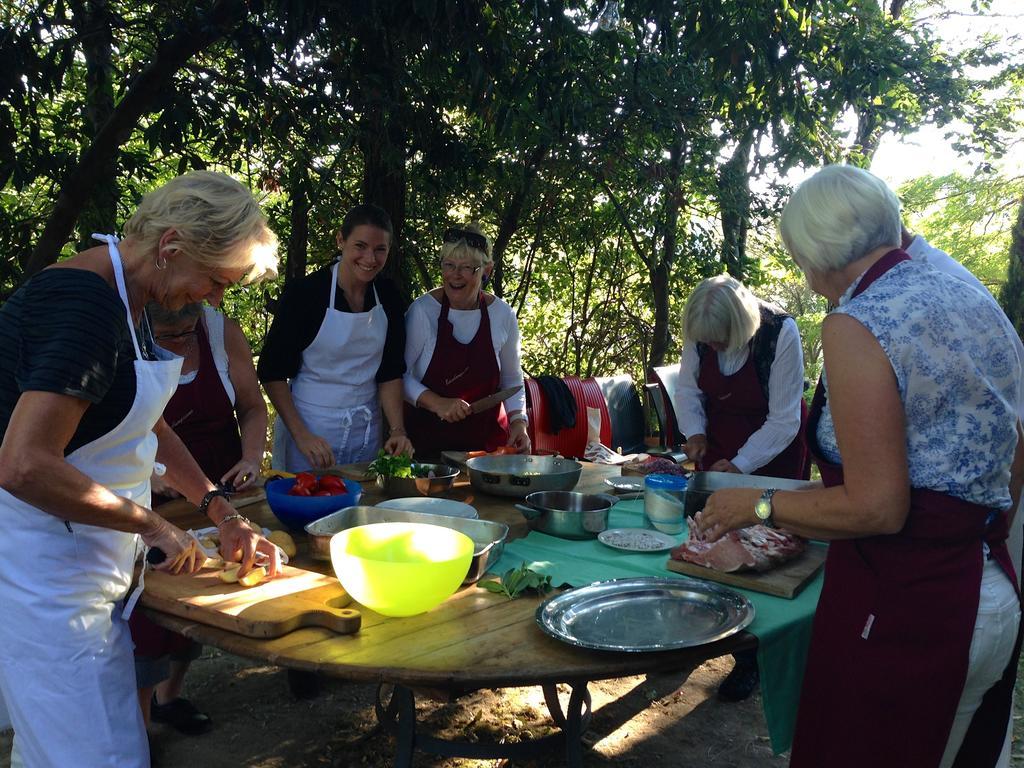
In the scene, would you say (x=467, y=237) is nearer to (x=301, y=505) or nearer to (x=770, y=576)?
(x=301, y=505)

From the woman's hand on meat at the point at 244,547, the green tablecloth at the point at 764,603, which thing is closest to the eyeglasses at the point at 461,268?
the green tablecloth at the point at 764,603

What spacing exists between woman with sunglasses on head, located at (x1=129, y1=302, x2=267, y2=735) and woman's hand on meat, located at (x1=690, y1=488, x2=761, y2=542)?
174 cm

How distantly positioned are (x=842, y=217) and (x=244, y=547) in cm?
155

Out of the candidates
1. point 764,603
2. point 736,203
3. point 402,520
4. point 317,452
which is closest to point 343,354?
point 317,452

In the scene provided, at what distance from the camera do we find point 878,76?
462cm

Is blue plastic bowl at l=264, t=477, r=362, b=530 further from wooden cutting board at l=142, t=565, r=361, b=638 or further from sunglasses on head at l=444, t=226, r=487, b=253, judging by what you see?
sunglasses on head at l=444, t=226, r=487, b=253

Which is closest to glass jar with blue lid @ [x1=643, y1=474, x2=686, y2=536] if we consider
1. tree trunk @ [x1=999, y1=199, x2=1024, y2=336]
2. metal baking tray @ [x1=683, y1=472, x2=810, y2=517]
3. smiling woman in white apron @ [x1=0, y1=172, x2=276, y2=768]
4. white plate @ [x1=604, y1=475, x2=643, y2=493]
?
metal baking tray @ [x1=683, y1=472, x2=810, y2=517]

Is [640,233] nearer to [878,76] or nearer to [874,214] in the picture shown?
[878,76]

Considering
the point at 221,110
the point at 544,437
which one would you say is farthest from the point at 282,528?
the point at 544,437

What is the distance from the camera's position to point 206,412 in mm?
3045

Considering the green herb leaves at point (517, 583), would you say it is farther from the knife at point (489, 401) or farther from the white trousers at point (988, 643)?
the knife at point (489, 401)

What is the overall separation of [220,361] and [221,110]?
2215 mm

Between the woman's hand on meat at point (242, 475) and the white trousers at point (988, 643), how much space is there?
2.26 meters

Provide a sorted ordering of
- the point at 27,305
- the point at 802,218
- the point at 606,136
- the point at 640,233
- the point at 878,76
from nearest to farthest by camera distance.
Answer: the point at 27,305
the point at 802,218
the point at 878,76
the point at 606,136
the point at 640,233
